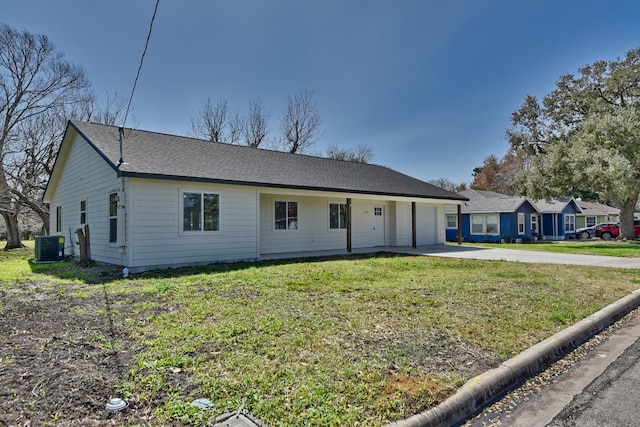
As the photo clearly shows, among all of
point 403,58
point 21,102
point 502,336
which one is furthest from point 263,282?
point 21,102

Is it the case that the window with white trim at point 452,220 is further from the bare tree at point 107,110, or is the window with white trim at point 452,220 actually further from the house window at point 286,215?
the bare tree at point 107,110

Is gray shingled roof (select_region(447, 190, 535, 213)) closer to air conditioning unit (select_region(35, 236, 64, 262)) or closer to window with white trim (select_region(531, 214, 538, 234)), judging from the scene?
window with white trim (select_region(531, 214, 538, 234))

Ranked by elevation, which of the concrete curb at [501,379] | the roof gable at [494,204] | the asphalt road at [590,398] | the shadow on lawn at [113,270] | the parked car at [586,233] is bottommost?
the asphalt road at [590,398]

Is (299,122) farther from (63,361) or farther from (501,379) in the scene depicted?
(501,379)

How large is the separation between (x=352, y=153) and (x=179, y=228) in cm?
3011

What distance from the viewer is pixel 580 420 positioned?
8.97ft

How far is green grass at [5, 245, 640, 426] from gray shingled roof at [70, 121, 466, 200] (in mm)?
3150

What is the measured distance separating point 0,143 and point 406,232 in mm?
22967

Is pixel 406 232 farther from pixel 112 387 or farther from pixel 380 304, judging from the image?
pixel 112 387

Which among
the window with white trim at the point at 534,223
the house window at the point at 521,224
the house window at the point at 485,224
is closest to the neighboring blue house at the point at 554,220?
the window with white trim at the point at 534,223

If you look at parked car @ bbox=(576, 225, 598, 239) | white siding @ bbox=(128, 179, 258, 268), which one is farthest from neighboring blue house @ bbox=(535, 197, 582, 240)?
white siding @ bbox=(128, 179, 258, 268)

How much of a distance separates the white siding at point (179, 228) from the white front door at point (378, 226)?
7424 mm

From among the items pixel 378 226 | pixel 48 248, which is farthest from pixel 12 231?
pixel 378 226

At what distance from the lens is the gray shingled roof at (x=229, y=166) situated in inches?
403
